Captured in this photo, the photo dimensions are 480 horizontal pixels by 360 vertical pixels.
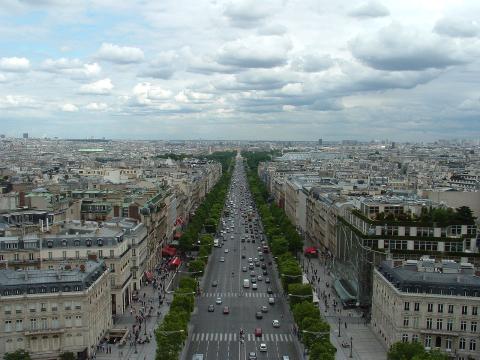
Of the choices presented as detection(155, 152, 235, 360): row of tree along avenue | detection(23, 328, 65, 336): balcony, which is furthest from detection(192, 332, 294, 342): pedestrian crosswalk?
detection(23, 328, 65, 336): balcony

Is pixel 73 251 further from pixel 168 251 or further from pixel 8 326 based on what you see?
pixel 168 251

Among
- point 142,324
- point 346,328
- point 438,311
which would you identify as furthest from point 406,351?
point 142,324

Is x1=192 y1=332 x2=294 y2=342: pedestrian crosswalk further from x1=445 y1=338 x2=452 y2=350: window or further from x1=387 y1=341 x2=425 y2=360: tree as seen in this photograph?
x1=387 y1=341 x2=425 y2=360: tree

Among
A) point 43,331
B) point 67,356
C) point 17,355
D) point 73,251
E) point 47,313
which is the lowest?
point 67,356

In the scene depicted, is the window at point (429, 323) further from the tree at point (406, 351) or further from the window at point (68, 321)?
the window at point (68, 321)

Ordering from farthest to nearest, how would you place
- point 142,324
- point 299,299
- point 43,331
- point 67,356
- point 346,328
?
point 299,299, point 142,324, point 346,328, point 43,331, point 67,356

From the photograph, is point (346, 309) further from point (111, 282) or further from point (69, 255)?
point (69, 255)

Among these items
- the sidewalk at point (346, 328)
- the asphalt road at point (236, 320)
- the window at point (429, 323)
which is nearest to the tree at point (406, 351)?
the window at point (429, 323)
